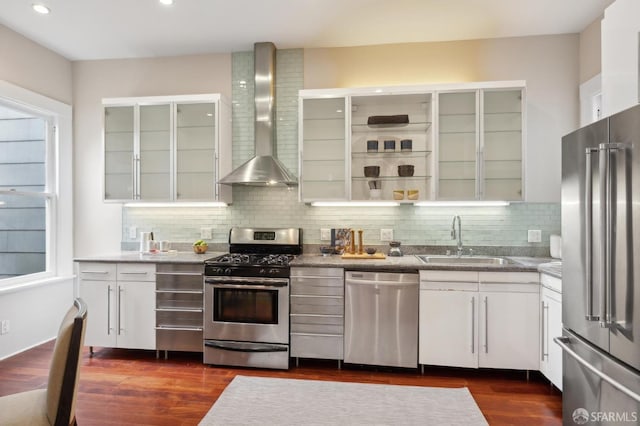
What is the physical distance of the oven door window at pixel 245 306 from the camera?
313 centimetres

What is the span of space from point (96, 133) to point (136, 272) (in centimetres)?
184

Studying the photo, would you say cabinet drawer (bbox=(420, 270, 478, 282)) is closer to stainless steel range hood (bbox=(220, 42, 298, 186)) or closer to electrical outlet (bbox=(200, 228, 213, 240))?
stainless steel range hood (bbox=(220, 42, 298, 186))

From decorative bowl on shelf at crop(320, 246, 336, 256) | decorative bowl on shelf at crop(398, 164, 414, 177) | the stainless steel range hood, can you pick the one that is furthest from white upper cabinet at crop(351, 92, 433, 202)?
the stainless steel range hood

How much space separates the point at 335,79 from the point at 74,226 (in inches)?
131

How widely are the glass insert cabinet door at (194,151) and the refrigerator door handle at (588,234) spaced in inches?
120

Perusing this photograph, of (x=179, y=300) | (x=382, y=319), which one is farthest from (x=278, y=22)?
(x=382, y=319)

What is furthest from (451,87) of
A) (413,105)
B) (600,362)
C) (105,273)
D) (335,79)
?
(105,273)

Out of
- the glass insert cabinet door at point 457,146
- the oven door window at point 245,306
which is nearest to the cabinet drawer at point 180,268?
the oven door window at point 245,306

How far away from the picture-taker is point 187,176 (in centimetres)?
368

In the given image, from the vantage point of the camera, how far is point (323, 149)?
11.7ft

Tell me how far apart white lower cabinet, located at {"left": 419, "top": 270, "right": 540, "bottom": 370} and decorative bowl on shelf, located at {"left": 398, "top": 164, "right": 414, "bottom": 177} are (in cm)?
99

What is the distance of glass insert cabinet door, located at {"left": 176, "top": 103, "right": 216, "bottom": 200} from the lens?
144 inches

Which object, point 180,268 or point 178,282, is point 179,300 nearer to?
point 178,282

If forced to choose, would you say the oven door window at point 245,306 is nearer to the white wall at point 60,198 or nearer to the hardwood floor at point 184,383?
the hardwood floor at point 184,383
